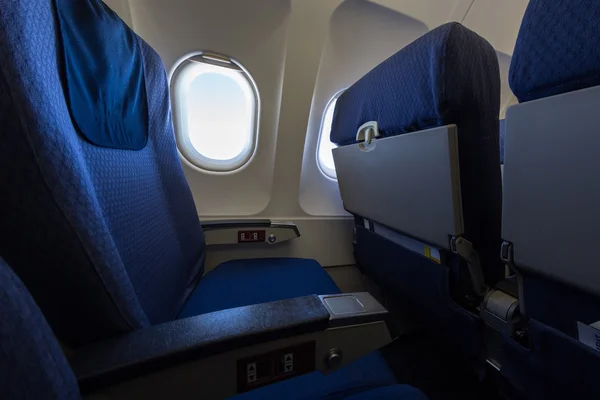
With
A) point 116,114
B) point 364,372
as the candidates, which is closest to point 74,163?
point 116,114

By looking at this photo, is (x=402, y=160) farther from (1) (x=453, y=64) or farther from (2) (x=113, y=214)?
(2) (x=113, y=214)

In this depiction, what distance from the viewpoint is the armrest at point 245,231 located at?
158 centimetres

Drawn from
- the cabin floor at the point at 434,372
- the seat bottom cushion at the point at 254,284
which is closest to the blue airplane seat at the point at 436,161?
the cabin floor at the point at 434,372

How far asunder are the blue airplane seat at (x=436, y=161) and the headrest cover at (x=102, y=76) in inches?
34.9

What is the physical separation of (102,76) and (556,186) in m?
1.08

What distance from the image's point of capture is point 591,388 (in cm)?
56

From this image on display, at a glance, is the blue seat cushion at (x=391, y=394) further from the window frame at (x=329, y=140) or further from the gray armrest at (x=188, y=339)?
the window frame at (x=329, y=140)

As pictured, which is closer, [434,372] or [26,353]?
[26,353]

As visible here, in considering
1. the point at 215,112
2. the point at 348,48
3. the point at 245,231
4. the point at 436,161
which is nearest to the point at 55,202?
the point at 436,161

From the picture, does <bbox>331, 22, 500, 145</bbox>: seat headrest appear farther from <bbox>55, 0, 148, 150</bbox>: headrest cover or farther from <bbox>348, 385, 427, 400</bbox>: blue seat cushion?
<bbox>55, 0, 148, 150</bbox>: headrest cover

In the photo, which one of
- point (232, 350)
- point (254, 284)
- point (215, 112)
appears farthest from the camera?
point (215, 112)

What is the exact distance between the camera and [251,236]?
1695 millimetres

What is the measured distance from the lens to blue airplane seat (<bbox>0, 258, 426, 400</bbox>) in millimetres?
274

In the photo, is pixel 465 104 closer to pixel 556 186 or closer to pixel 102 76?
pixel 556 186
